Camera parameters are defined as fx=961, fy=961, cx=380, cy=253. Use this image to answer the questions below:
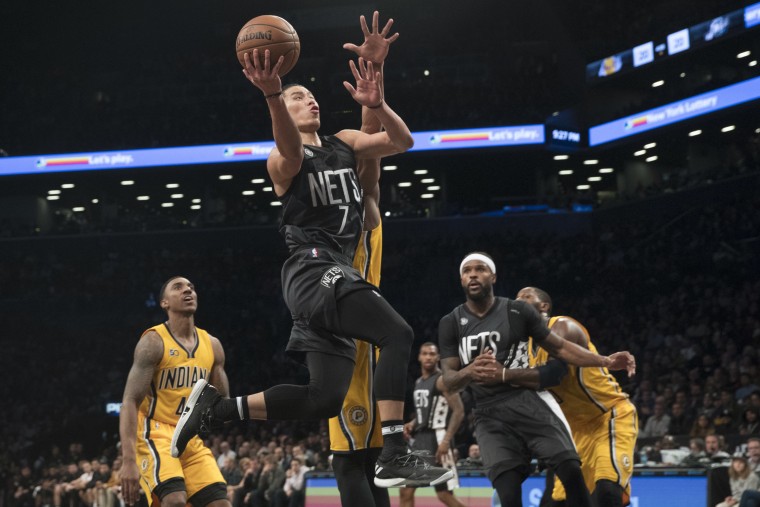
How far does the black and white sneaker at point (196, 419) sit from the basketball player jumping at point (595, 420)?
306cm

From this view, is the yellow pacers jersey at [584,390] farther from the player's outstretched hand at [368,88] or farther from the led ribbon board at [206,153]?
the led ribbon board at [206,153]

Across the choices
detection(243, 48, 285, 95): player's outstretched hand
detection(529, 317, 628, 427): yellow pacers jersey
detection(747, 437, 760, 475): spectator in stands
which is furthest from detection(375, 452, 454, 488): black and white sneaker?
detection(747, 437, 760, 475): spectator in stands

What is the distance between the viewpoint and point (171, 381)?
7203 mm

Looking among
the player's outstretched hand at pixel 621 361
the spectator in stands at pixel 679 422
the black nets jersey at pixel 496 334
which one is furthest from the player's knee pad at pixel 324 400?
the spectator in stands at pixel 679 422

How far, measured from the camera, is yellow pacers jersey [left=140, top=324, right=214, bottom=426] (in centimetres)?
716

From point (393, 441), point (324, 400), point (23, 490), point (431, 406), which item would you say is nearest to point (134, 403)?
point (324, 400)

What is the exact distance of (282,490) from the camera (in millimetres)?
15203

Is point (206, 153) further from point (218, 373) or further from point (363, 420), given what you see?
point (363, 420)

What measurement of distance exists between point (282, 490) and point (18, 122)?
27.4 m

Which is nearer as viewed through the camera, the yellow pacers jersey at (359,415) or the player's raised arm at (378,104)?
the player's raised arm at (378,104)

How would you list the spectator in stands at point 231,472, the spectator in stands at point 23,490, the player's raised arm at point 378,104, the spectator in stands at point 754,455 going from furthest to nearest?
1. the spectator in stands at point 23,490
2. the spectator in stands at point 231,472
3. the spectator in stands at point 754,455
4. the player's raised arm at point 378,104

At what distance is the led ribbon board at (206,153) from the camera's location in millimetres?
33625

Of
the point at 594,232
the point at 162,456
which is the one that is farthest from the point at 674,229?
the point at 162,456

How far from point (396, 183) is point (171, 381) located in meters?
31.6
